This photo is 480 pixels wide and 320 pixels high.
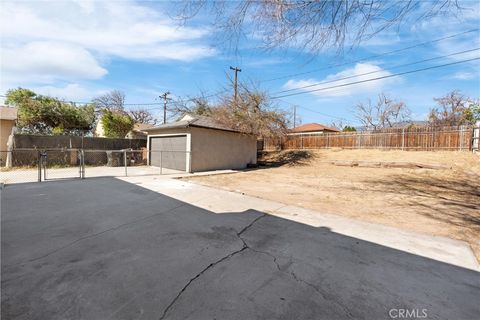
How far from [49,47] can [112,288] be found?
35.5ft

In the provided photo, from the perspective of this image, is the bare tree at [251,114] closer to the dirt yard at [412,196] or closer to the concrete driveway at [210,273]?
the dirt yard at [412,196]

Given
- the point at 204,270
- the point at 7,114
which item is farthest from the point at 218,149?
the point at 7,114

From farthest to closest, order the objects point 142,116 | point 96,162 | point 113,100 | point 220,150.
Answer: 1. point 142,116
2. point 113,100
3. point 96,162
4. point 220,150

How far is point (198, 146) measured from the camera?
12234 mm

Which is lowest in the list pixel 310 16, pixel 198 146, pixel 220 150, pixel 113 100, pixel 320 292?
pixel 320 292

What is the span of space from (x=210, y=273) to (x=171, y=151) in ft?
36.6

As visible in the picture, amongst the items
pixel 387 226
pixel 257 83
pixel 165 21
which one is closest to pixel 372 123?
pixel 257 83

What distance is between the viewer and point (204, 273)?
2.42 meters

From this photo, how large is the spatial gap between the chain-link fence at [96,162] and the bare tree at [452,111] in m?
28.0

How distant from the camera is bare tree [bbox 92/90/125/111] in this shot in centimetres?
2961

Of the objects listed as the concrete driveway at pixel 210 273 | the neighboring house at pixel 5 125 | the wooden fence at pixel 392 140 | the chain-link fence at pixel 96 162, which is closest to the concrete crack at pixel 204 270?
the concrete driveway at pixel 210 273

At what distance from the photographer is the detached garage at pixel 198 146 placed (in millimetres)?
11969

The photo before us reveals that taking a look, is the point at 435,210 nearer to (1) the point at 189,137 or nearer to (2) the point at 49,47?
(1) the point at 189,137

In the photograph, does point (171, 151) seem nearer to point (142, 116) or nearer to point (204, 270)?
point (204, 270)
